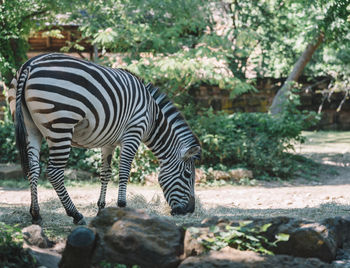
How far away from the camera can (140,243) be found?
3400mm

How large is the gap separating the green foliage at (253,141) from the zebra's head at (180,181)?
14.5ft

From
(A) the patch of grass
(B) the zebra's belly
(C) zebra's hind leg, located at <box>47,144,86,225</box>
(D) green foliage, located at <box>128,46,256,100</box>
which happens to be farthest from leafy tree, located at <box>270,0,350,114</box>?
(C) zebra's hind leg, located at <box>47,144,86,225</box>

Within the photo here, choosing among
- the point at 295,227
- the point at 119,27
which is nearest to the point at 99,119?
the point at 295,227

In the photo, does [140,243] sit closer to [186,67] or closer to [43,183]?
[186,67]

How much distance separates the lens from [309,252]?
3.76 m

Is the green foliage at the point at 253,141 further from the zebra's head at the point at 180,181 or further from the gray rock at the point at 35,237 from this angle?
the gray rock at the point at 35,237

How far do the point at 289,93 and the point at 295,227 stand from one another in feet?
28.5

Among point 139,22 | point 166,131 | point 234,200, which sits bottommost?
point 234,200

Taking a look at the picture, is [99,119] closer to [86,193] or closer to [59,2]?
[86,193]

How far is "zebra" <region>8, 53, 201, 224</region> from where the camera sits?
471 cm

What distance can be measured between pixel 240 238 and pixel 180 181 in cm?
259

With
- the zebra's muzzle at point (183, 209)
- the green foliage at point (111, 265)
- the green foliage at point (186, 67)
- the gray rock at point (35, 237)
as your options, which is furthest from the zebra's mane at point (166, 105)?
the green foliage at point (186, 67)

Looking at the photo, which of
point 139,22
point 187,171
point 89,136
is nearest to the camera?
point 89,136

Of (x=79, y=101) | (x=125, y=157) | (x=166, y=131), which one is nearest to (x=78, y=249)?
(x=79, y=101)
